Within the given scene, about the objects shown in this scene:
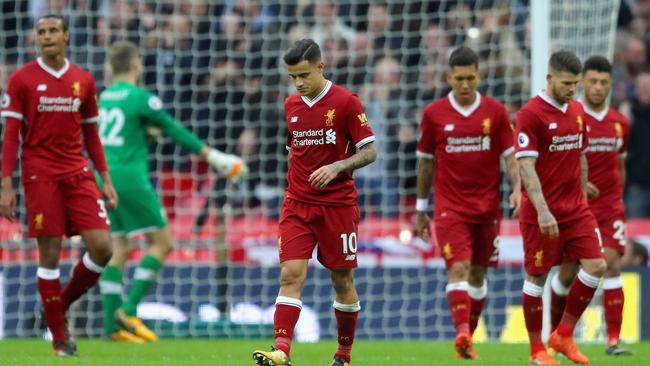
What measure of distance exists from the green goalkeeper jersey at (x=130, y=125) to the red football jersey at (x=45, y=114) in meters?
2.03

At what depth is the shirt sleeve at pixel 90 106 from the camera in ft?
27.8

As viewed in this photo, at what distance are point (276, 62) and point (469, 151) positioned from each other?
532 cm

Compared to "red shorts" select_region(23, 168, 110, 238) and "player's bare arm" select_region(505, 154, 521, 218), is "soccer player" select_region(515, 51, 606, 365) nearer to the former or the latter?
"player's bare arm" select_region(505, 154, 521, 218)

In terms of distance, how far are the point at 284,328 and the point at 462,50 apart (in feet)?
9.92

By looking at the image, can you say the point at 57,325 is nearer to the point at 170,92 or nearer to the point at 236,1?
the point at 170,92

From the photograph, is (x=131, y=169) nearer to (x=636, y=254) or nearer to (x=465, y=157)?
(x=465, y=157)

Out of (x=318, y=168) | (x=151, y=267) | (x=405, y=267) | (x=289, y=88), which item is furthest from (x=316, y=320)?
(x=318, y=168)

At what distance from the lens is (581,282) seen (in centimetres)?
825

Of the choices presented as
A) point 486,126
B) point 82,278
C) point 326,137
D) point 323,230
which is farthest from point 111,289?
point 326,137

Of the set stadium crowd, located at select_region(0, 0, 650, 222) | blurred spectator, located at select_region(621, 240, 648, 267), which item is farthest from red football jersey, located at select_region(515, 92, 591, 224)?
stadium crowd, located at select_region(0, 0, 650, 222)

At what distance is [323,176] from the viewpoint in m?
6.69

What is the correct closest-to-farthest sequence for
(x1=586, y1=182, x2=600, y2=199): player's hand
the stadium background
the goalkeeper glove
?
(x1=586, y1=182, x2=600, y2=199): player's hand, the goalkeeper glove, the stadium background

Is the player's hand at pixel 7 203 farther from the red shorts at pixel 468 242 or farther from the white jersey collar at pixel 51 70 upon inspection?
the red shorts at pixel 468 242

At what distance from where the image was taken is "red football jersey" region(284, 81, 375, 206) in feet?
22.8
